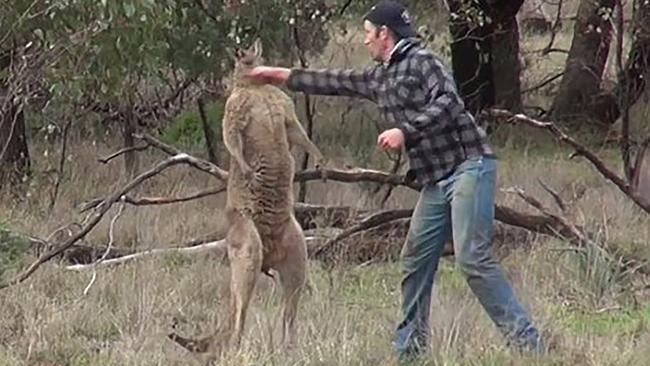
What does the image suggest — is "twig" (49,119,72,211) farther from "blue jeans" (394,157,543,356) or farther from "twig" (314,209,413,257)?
"blue jeans" (394,157,543,356)

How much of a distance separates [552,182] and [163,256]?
18.4 feet

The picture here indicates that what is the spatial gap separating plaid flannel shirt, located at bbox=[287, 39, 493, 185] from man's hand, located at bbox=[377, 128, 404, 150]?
0.07m

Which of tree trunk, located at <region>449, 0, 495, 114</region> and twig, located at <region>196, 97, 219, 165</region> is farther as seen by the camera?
tree trunk, located at <region>449, 0, 495, 114</region>

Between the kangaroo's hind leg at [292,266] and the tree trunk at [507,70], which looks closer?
the kangaroo's hind leg at [292,266]

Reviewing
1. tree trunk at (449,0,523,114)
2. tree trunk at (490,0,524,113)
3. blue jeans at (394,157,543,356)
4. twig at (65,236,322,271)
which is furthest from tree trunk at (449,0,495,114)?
blue jeans at (394,157,543,356)

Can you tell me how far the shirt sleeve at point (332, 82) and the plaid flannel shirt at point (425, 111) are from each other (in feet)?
0.28

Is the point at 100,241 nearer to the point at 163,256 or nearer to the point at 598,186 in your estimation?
the point at 163,256

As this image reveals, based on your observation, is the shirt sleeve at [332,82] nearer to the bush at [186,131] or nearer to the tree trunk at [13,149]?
the tree trunk at [13,149]

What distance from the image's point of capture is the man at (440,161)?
700 centimetres

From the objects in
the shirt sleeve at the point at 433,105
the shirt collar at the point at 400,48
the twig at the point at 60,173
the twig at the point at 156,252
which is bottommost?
the twig at the point at 60,173

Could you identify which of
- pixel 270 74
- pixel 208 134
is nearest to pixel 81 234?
pixel 270 74

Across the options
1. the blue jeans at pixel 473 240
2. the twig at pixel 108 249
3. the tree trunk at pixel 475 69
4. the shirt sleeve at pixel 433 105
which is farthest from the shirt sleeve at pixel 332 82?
the tree trunk at pixel 475 69

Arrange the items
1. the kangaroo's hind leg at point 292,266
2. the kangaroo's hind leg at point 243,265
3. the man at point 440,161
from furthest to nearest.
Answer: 1. the kangaroo's hind leg at point 292,266
2. the kangaroo's hind leg at point 243,265
3. the man at point 440,161

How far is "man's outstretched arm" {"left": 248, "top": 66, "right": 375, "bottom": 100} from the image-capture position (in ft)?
24.3
